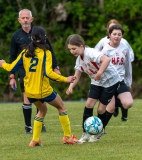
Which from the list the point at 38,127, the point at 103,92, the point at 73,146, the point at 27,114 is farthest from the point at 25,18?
the point at 73,146

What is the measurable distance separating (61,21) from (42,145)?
17.2 meters

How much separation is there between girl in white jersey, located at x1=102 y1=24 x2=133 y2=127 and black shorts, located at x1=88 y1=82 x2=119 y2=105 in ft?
0.43

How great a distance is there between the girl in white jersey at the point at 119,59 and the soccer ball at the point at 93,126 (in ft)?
1.85

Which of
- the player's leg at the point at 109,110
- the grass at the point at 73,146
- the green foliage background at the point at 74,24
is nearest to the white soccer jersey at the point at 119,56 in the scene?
the player's leg at the point at 109,110

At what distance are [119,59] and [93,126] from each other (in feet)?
4.86

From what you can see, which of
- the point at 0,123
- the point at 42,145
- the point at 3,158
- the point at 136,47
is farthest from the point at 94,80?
the point at 136,47

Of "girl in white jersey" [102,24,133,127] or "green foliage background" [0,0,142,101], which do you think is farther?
"green foliage background" [0,0,142,101]

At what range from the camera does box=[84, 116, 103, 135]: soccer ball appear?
27.1 ft

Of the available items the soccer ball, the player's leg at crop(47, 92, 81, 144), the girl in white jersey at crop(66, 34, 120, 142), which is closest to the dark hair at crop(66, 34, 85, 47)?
the girl in white jersey at crop(66, 34, 120, 142)

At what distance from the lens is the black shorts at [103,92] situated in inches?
340

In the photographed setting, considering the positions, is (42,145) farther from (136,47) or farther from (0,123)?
Answer: (136,47)

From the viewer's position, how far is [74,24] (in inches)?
985

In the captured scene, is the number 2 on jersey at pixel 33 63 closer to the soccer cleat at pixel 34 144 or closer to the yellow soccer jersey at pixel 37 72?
the yellow soccer jersey at pixel 37 72

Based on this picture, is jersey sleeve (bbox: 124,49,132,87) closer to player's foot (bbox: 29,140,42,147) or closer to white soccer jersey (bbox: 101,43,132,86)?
white soccer jersey (bbox: 101,43,132,86)
